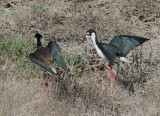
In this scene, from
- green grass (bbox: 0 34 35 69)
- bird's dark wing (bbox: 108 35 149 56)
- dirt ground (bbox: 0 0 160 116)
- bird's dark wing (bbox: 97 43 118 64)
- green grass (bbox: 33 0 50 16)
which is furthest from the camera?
green grass (bbox: 33 0 50 16)

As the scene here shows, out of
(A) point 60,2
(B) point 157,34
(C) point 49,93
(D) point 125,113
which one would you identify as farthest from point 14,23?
(D) point 125,113

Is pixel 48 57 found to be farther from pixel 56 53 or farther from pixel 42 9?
pixel 42 9

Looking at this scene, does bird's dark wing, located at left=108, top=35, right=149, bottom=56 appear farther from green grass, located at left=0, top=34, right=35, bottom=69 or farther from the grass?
the grass

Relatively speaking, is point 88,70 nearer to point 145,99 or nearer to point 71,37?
point 71,37

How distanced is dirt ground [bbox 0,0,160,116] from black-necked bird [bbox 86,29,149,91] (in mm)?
408

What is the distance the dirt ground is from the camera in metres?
4.76

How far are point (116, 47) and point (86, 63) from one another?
0.90 meters

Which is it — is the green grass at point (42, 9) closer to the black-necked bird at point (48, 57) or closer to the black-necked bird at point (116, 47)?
the black-necked bird at point (116, 47)

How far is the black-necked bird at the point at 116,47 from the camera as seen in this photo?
5.22m

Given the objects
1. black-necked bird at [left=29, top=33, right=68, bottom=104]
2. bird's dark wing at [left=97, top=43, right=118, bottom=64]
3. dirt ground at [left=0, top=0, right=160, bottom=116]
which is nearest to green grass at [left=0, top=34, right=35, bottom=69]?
dirt ground at [left=0, top=0, right=160, bottom=116]

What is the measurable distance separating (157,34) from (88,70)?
1554 mm

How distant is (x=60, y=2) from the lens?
748 centimetres

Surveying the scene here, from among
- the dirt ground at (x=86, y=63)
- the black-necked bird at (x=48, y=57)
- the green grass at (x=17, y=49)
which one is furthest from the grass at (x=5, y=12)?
the black-necked bird at (x=48, y=57)

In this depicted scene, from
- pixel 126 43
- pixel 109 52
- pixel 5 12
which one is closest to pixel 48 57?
pixel 109 52
